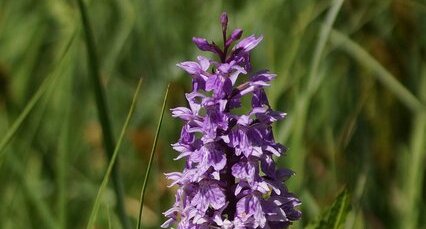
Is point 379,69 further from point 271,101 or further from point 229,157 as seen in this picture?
point 229,157

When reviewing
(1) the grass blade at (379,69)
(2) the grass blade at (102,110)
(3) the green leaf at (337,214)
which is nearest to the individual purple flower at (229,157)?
(3) the green leaf at (337,214)

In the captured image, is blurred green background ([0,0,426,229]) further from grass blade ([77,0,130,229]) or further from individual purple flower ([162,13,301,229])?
individual purple flower ([162,13,301,229])

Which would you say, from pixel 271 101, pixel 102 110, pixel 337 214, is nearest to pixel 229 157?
pixel 337 214

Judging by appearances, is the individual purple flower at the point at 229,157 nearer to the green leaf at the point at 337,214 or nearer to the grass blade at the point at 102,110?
the green leaf at the point at 337,214

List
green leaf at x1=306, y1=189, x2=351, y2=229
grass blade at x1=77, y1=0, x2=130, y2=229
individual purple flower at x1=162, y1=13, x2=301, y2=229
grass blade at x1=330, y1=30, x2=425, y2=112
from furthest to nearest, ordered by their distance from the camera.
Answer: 1. grass blade at x1=330, y1=30, x2=425, y2=112
2. grass blade at x1=77, y1=0, x2=130, y2=229
3. green leaf at x1=306, y1=189, x2=351, y2=229
4. individual purple flower at x1=162, y1=13, x2=301, y2=229

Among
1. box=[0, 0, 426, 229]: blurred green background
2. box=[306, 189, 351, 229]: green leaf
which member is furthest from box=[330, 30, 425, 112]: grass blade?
box=[306, 189, 351, 229]: green leaf

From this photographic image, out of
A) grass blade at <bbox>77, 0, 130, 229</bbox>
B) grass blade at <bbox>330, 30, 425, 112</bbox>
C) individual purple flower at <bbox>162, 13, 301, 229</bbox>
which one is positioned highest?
grass blade at <bbox>330, 30, 425, 112</bbox>

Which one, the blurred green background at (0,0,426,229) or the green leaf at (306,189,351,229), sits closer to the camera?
the green leaf at (306,189,351,229)
